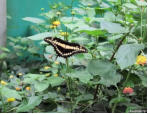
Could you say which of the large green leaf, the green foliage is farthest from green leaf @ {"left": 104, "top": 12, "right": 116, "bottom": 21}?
the large green leaf

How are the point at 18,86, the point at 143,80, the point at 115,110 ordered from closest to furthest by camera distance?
the point at 143,80 < the point at 115,110 < the point at 18,86

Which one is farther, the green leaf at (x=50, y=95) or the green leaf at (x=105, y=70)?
the green leaf at (x=50, y=95)

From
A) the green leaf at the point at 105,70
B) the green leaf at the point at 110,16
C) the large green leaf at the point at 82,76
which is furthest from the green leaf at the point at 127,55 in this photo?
the green leaf at the point at 110,16

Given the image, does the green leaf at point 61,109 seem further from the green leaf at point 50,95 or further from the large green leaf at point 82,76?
the large green leaf at point 82,76

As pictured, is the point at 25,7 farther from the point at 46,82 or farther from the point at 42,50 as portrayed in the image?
the point at 46,82

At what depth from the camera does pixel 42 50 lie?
3.01 m

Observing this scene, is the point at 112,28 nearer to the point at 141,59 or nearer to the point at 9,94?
the point at 141,59

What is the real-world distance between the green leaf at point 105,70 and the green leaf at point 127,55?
11cm

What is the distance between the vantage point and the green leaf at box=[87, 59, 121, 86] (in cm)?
134

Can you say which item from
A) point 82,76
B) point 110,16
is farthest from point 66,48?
point 110,16

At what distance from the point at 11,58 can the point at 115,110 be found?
1645 mm

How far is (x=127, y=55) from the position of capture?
1246mm

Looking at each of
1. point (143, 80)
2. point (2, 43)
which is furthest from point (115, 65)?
point (2, 43)

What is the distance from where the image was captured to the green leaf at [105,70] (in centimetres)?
134
